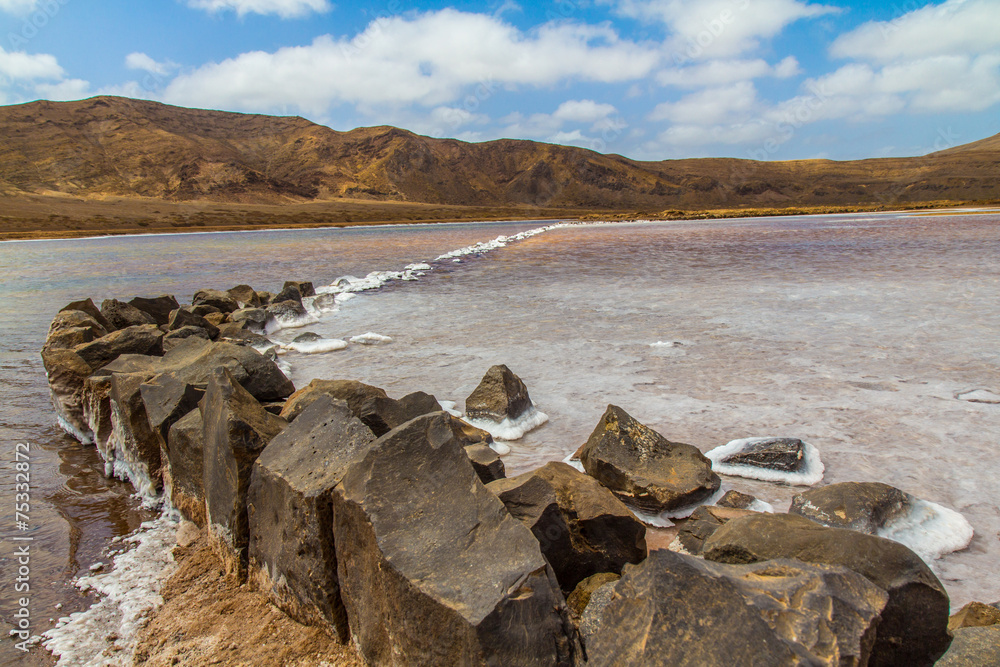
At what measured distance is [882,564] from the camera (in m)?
1.63

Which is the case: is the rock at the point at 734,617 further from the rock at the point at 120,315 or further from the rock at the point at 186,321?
the rock at the point at 120,315

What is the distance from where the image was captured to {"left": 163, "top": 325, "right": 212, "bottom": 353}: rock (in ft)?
18.3

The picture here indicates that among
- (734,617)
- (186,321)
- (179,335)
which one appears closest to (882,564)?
(734,617)

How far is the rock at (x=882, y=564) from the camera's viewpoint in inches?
61.1

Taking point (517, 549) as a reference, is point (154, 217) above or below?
below

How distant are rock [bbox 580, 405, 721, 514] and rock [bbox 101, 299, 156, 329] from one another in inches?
266

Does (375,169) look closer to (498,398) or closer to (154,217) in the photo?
(154,217)

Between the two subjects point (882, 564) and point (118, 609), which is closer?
point (882, 564)

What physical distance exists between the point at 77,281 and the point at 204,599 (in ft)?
54.9

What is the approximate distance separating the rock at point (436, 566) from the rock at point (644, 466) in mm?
1208

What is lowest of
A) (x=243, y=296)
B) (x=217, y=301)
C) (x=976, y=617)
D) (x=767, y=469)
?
(x=243, y=296)

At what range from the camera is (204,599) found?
2213 mm

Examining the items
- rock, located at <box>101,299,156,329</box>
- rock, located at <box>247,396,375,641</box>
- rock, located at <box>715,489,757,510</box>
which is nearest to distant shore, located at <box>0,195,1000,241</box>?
rock, located at <box>101,299,156,329</box>

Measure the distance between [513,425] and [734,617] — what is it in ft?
8.45
